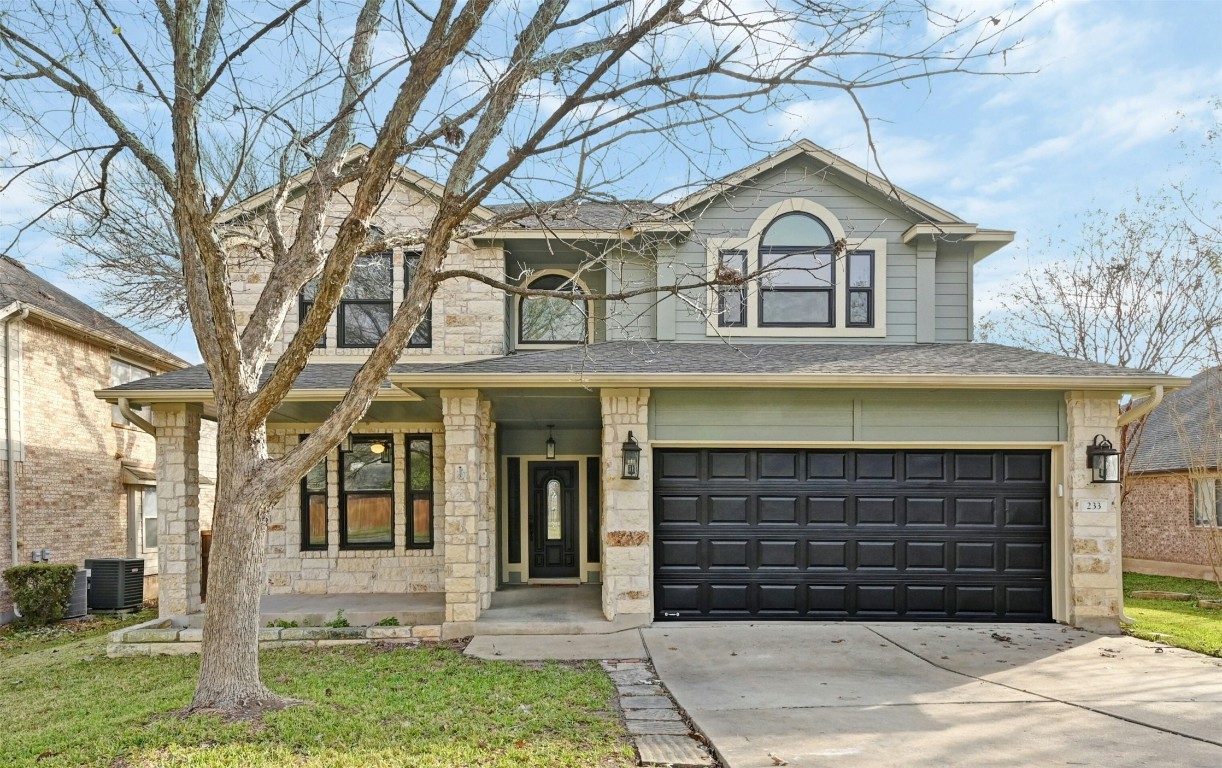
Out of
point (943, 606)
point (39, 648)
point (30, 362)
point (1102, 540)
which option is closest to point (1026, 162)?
point (1102, 540)

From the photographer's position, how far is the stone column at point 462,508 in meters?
8.69

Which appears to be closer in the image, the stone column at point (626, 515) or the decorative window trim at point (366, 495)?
the stone column at point (626, 515)

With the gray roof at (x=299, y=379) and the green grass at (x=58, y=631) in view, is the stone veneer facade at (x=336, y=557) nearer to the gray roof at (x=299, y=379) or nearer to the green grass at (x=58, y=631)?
the gray roof at (x=299, y=379)

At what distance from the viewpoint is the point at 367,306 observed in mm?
10938

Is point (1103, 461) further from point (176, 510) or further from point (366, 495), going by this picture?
point (176, 510)

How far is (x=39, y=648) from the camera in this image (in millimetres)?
9555

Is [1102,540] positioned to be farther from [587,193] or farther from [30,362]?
[30,362]

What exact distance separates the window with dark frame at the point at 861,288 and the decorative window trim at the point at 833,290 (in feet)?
0.17

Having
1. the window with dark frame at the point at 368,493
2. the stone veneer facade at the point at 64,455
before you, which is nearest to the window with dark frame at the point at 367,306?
the window with dark frame at the point at 368,493

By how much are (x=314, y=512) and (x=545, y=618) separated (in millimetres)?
4271

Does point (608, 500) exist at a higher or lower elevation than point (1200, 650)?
higher

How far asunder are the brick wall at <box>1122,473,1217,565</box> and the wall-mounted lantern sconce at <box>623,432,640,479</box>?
13412 millimetres

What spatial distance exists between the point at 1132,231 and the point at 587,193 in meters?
14.4

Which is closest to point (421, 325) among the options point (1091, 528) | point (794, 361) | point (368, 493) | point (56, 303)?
point (368, 493)
